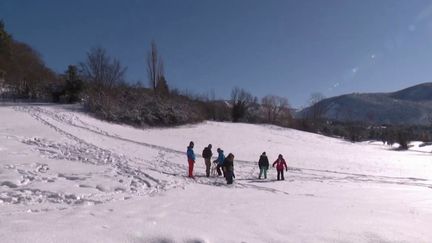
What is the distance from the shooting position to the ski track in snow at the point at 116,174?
11.2m

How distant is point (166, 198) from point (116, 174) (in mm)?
3756

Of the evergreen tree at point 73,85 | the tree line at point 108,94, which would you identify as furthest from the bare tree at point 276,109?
the evergreen tree at point 73,85

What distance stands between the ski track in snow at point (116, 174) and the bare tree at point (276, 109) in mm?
47620

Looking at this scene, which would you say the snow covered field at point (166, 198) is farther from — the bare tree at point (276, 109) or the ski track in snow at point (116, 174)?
the bare tree at point (276, 109)

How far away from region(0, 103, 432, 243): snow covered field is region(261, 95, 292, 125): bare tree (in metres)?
47.9

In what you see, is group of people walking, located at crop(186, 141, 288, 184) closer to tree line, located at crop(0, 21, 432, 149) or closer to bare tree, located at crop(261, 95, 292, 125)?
tree line, located at crop(0, 21, 432, 149)

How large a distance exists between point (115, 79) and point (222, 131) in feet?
78.4

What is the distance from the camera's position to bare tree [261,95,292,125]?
250ft

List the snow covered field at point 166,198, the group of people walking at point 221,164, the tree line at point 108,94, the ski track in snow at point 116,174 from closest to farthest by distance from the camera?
the snow covered field at point 166,198 → the ski track in snow at point 116,174 → the group of people walking at point 221,164 → the tree line at point 108,94

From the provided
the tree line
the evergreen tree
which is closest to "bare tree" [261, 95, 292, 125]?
the tree line

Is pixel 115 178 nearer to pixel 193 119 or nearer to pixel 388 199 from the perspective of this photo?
pixel 388 199

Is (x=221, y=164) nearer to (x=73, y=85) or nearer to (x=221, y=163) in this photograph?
(x=221, y=163)

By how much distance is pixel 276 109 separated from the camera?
279 feet

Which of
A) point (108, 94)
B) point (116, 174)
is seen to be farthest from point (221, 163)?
point (108, 94)
